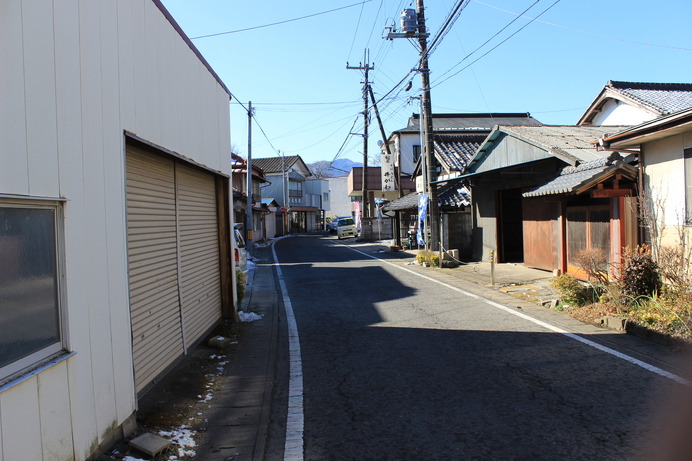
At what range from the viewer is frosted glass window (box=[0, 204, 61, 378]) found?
288 cm

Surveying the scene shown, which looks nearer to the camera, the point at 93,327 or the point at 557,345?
the point at 93,327

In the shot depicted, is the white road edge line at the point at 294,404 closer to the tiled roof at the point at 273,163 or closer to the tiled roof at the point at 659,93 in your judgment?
the tiled roof at the point at 659,93

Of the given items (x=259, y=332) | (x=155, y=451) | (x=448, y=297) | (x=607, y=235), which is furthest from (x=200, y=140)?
(x=607, y=235)

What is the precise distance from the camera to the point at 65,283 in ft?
11.2

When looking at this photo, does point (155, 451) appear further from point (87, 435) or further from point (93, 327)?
point (93, 327)

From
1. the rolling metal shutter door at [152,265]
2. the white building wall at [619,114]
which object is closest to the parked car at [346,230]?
the white building wall at [619,114]

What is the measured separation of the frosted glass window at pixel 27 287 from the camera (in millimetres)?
2883

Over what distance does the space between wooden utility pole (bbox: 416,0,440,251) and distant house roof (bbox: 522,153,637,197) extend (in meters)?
6.09

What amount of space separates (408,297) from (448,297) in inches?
36.4

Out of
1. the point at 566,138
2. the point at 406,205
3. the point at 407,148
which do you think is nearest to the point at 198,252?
the point at 566,138

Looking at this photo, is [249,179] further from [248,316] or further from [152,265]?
[152,265]

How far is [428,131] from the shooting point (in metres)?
18.3

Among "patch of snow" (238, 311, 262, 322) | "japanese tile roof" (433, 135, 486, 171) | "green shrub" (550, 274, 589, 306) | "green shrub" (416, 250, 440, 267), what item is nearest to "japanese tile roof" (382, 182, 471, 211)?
"japanese tile roof" (433, 135, 486, 171)

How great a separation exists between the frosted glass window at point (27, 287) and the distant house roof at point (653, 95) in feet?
55.8
